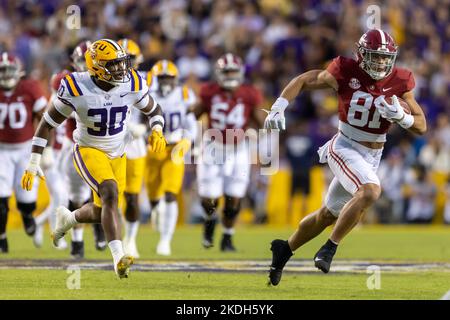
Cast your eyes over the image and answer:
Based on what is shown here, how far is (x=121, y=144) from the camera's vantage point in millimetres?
7699

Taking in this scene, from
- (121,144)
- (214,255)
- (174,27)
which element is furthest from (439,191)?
(121,144)

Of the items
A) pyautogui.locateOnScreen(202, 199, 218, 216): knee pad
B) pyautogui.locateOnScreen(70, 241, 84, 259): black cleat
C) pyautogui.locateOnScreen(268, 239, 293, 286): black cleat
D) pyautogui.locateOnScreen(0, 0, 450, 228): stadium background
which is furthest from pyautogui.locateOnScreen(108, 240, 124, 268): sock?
pyautogui.locateOnScreen(0, 0, 450, 228): stadium background

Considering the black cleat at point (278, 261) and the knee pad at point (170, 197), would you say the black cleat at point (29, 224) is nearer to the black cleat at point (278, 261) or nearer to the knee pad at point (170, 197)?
the knee pad at point (170, 197)

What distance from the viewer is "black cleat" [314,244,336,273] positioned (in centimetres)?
665

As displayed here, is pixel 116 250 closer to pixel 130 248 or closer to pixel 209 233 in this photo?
pixel 130 248

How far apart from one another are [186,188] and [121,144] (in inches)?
307

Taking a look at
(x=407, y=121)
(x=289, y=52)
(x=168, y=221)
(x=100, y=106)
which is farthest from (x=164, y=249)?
(x=289, y=52)

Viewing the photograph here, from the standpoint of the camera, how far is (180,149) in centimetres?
1031

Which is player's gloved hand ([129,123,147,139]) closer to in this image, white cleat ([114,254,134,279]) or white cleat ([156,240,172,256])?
white cleat ([156,240,172,256])

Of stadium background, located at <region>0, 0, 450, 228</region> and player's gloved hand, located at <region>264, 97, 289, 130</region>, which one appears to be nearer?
player's gloved hand, located at <region>264, 97, 289, 130</region>

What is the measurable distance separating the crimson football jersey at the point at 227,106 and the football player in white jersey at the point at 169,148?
236 mm

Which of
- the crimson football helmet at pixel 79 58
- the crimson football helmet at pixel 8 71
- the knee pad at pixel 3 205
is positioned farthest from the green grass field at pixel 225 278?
the crimson football helmet at pixel 79 58

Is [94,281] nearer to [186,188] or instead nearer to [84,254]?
[84,254]

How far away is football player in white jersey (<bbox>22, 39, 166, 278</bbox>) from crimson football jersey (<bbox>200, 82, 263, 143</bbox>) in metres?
3.24
